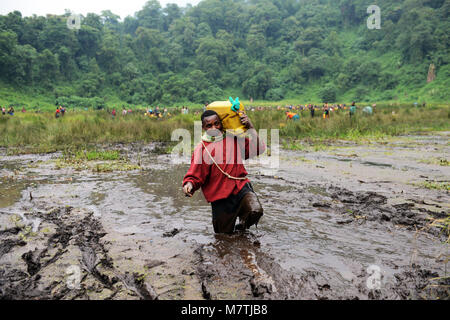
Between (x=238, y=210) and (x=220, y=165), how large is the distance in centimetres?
52

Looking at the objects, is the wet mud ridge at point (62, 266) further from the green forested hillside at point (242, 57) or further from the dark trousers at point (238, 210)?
the green forested hillside at point (242, 57)

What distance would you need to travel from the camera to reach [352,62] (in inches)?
2987

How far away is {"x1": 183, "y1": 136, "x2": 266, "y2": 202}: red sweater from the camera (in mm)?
3256

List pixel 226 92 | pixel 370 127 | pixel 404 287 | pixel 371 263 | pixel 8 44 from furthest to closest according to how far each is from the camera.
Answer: pixel 226 92 < pixel 8 44 < pixel 370 127 < pixel 371 263 < pixel 404 287

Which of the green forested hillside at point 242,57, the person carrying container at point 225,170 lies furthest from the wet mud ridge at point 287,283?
the green forested hillside at point 242,57

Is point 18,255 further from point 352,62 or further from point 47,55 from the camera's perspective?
point 352,62

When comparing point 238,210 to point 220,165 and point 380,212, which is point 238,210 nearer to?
point 220,165

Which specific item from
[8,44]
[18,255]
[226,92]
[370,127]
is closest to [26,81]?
[8,44]

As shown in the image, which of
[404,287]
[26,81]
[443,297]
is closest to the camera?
[443,297]

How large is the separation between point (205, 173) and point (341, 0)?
422 feet

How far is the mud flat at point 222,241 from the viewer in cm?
248

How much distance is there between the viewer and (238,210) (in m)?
3.37

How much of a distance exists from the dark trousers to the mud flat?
0.61 feet

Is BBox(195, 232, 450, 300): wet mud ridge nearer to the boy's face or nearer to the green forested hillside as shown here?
the boy's face
